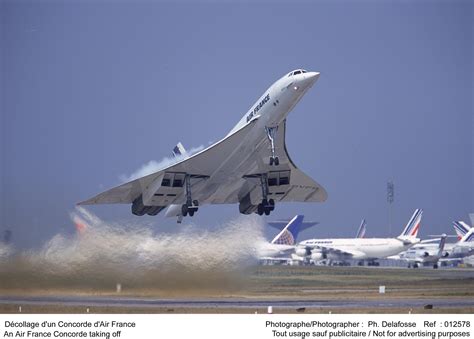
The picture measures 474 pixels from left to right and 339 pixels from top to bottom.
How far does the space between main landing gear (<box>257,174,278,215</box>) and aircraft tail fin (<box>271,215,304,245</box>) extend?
772 inches

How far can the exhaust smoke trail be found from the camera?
2441 cm

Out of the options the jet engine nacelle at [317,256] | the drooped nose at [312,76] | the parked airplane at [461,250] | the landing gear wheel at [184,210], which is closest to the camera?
the drooped nose at [312,76]

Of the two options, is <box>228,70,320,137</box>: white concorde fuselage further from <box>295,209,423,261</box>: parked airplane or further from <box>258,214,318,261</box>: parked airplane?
<box>295,209,423,261</box>: parked airplane

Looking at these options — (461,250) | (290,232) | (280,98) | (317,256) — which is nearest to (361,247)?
(317,256)

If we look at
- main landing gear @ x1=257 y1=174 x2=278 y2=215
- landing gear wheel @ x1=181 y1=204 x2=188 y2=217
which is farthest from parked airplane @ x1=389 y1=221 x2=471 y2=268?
landing gear wheel @ x1=181 y1=204 x2=188 y2=217

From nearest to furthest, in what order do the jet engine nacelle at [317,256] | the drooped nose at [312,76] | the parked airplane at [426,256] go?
1. the drooped nose at [312,76]
2. the parked airplane at [426,256]
3. the jet engine nacelle at [317,256]

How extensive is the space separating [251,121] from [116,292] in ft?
24.0

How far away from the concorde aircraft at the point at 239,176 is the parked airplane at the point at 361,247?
21215 millimetres

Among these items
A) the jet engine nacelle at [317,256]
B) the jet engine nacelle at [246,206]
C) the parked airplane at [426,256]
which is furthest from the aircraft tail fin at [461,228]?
the jet engine nacelle at [246,206]

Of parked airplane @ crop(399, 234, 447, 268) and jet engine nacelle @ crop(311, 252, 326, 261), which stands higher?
jet engine nacelle @ crop(311, 252, 326, 261)

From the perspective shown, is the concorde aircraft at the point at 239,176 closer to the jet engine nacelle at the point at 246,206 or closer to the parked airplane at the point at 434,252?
the jet engine nacelle at the point at 246,206

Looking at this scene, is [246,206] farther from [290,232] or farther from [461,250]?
[461,250]

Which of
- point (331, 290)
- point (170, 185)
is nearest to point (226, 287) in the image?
point (170, 185)

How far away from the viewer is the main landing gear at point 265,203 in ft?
95.0
